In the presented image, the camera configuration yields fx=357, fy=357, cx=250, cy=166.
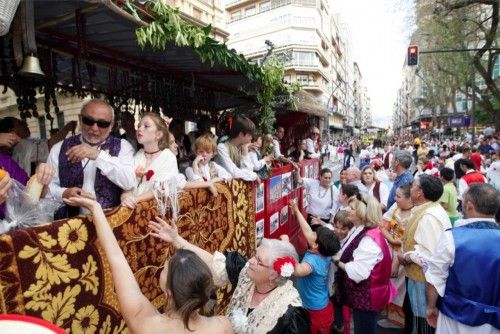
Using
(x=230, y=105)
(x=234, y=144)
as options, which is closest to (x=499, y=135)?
(x=230, y=105)

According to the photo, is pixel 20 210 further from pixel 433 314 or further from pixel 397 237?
pixel 397 237

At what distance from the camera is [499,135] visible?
21.1 m

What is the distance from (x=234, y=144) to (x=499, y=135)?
22077 millimetres

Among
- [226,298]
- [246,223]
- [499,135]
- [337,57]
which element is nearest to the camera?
[226,298]

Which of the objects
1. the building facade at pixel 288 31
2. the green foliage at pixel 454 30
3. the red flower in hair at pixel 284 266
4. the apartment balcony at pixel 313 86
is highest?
the building facade at pixel 288 31

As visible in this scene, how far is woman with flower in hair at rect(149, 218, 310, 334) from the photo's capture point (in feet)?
7.50

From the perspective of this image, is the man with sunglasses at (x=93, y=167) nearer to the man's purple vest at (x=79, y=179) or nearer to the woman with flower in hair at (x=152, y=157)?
the man's purple vest at (x=79, y=179)

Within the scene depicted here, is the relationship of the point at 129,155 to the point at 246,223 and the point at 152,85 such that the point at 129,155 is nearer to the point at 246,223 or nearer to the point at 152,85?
the point at 246,223

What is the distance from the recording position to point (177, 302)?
5.81 ft

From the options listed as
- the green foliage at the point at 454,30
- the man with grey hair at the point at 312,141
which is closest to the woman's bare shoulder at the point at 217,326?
the man with grey hair at the point at 312,141

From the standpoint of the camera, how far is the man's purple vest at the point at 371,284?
3.77 meters

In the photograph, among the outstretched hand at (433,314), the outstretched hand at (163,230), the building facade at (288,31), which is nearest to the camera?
the outstretched hand at (163,230)

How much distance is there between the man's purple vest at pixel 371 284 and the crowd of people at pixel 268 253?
0.04 ft

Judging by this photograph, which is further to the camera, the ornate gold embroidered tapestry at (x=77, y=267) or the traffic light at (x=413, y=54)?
the traffic light at (x=413, y=54)
